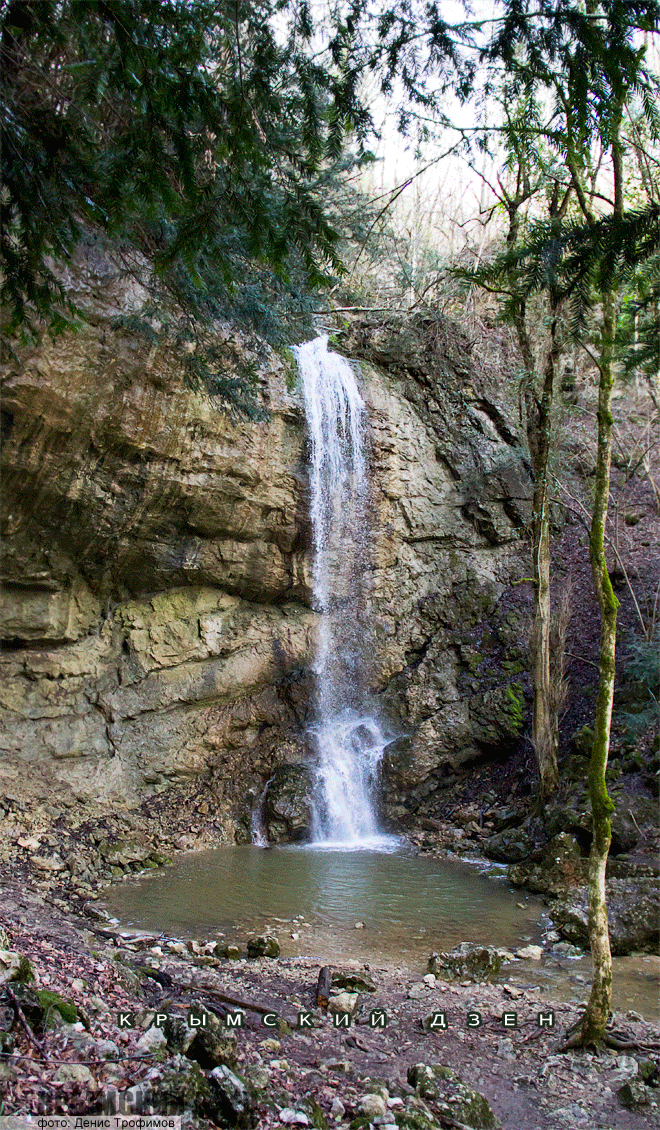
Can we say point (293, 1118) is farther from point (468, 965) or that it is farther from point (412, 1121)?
point (468, 965)

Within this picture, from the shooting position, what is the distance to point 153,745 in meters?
9.45

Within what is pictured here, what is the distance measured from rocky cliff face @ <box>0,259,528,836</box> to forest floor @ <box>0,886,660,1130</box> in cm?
428

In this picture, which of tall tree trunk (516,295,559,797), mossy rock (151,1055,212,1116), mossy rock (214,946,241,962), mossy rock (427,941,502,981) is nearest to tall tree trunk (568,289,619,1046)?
mossy rock (427,941,502,981)

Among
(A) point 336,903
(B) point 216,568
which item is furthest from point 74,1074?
(B) point 216,568

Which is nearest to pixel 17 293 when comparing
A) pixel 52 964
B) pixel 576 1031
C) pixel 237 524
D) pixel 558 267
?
pixel 558 267

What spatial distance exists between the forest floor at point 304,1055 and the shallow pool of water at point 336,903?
0.72 metres

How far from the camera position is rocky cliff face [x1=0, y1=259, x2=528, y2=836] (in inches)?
324

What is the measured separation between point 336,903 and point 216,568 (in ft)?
16.5

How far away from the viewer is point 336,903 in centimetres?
659

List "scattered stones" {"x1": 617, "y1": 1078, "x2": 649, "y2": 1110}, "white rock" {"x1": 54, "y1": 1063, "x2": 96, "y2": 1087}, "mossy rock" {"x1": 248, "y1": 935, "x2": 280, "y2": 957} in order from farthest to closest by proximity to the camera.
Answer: "mossy rock" {"x1": 248, "y1": 935, "x2": 280, "y2": 957} < "scattered stones" {"x1": 617, "y1": 1078, "x2": 649, "y2": 1110} < "white rock" {"x1": 54, "y1": 1063, "x2": 96, "y2": 1087}

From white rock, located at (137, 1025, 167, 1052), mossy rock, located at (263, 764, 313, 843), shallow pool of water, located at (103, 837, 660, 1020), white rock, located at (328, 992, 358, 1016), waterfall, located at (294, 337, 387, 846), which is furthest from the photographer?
waterfall, located at (294, 337, 387, 846)

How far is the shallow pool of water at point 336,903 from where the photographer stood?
18.9 ft

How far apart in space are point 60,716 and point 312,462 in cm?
511

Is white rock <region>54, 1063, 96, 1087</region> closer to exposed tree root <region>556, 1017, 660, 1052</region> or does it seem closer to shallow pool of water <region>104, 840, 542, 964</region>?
exposed tree root <region>556, 1017, 660, 1052</region>
